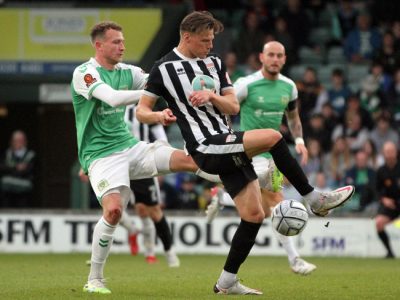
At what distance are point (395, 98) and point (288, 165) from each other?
1160cm

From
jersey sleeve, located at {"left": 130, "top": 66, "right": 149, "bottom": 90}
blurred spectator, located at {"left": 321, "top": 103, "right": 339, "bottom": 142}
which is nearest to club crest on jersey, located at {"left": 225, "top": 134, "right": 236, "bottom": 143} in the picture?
jersey sleeve, located at {"left": 130, "top": 66, "right": 149, "bottom": 90}

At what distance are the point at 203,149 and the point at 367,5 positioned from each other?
15.1 metres

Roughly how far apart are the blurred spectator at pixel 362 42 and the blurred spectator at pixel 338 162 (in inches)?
130

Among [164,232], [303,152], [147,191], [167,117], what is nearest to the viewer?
[167,117]

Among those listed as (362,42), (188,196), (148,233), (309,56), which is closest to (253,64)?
(309,56)

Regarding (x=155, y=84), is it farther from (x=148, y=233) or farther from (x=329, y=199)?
(x=148, y=233)

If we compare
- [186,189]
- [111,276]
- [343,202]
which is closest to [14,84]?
[186,189]

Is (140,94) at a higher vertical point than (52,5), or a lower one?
lower

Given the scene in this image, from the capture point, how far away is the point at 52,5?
74.4ft

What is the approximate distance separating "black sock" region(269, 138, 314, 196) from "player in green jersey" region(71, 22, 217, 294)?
96cm

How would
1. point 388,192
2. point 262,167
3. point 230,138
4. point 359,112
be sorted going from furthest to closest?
point 359,112, point 388,192, point 262,167, point 230,138

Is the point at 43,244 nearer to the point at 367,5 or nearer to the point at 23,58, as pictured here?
the point at 23,58

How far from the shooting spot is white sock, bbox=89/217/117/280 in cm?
999

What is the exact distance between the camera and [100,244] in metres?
10.0
